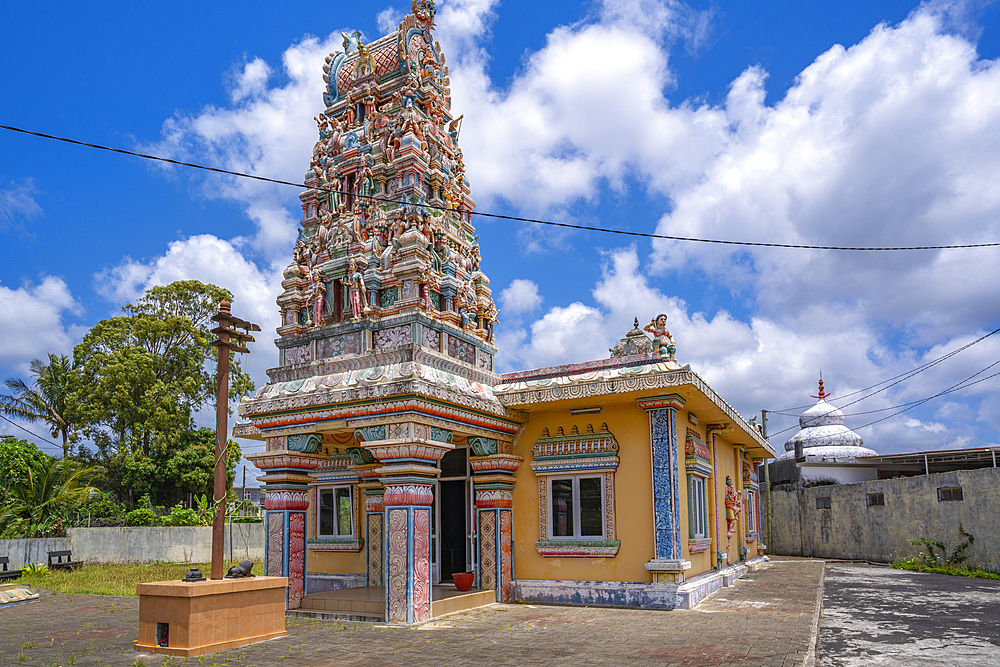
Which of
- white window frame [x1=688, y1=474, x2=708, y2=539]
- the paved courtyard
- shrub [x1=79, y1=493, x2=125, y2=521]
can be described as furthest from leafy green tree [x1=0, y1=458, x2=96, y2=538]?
white window frame [x1=688, y1=474, x2=708, y2=539]

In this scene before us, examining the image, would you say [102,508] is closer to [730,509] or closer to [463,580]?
[463,580]

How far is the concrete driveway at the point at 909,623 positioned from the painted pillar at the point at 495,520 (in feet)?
16.0

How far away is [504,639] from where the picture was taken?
28.7 ft

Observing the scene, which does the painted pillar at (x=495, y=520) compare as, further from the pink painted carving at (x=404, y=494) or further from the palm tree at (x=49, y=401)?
the palm tree at (x=49, y=401)

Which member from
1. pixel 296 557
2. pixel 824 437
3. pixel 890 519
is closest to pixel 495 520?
pixel 296 557

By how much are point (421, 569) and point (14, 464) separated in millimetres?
19176

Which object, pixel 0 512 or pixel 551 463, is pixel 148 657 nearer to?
pixel 551 463

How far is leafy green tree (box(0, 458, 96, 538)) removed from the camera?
22219mm

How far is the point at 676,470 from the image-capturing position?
37.1 ft

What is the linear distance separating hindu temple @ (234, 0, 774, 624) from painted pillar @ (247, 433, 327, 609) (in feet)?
0.11

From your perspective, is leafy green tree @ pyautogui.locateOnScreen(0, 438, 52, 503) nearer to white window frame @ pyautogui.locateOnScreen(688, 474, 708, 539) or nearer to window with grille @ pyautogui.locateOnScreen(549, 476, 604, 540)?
window with grille @ pyautogui.locateOnScreen(549, 476, 604, 540)

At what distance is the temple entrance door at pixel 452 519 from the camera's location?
1334 cm

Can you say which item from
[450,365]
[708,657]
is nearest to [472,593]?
[450,365]

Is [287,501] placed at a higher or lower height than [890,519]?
higher
